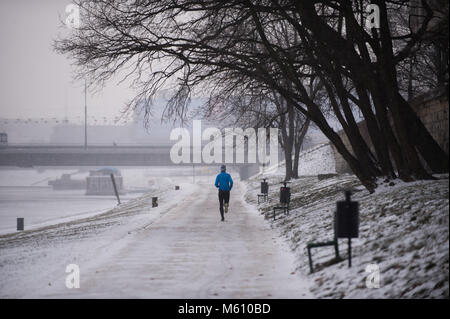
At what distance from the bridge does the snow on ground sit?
65089 mm

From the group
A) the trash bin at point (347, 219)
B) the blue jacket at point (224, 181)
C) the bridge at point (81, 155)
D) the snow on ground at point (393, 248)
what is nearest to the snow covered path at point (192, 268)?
the snow on ground at point (393, 248)

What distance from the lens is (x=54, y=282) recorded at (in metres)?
9.17

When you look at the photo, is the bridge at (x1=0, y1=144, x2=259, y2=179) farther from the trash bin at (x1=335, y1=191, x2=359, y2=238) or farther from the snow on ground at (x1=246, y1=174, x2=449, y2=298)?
the trash bin at (x1=335, y1=191, x2=359, y2=238)

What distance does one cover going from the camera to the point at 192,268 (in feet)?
32.7

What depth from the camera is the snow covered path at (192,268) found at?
8156 mm

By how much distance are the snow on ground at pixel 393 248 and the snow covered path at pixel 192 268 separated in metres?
0.52

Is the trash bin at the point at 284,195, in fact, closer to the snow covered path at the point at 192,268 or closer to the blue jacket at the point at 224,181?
the blue jacket at the point at 224,181

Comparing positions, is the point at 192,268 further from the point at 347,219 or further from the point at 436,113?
the point at 436,113

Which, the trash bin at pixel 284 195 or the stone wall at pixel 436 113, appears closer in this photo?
the stone wall at pixel 436 113

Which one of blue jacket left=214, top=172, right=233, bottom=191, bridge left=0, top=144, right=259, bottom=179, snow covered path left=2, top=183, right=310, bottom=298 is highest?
bridge left=0, top=144, right=259, bottom=179

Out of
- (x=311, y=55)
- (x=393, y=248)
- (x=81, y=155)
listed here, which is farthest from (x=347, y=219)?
(x=81, y=155)

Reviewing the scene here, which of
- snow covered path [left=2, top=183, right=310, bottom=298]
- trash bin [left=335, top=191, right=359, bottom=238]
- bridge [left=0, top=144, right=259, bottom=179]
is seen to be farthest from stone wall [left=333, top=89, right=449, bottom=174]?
bridge [left=0, top=144, right=259, bottom=179]

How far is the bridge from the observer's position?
76.2 meters
